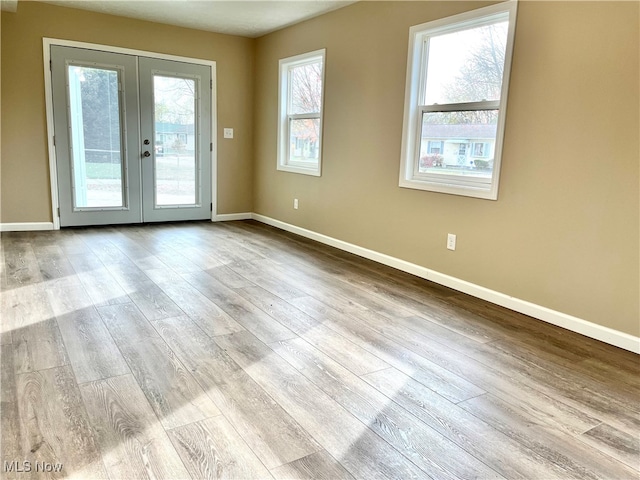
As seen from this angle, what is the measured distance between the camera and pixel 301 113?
530 cm

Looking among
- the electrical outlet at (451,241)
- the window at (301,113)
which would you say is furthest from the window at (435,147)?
the window at (301,113)

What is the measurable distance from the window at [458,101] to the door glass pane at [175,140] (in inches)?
121

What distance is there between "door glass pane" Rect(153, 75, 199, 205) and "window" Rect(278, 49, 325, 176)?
3.79 ft

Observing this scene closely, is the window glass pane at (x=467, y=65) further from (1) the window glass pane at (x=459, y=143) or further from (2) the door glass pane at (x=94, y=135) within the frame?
(2) the door glass pane at (x=94, y=135)

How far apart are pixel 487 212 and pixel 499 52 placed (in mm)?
1130

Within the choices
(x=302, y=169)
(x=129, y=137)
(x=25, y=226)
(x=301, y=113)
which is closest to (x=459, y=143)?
(x=302, y=169)

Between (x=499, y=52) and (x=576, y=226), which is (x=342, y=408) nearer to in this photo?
(x=576, y=226)

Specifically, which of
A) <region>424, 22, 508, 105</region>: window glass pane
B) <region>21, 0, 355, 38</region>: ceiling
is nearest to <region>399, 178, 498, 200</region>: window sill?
<region>424, 22, 508, 105</region>: window glass pane

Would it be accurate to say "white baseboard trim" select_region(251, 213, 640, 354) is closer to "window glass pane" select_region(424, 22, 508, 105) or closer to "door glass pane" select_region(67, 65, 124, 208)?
"window glass pane" select_region(424, 22, 508, 105)

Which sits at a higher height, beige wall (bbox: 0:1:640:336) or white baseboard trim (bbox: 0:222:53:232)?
beige wall (bbox: 0:1:640:336)

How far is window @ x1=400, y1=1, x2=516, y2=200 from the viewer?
3180mm

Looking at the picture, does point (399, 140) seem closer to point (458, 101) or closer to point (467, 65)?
point (458, 101)

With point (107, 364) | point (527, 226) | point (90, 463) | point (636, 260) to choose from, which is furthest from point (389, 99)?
point (90, 463)

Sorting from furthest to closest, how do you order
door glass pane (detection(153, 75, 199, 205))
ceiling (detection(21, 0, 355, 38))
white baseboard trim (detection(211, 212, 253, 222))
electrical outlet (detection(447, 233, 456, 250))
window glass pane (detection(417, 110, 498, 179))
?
white baseboard trim (detection(211, 212, 253, 222))
door glass pane (detection(153, 75, 199, 205))
ceiling (detection(21, 0, 355, 38))
electrical outlet (detection(447, 233, 456, 250))
window glass pane (detection(417, 110, 498, 179))
